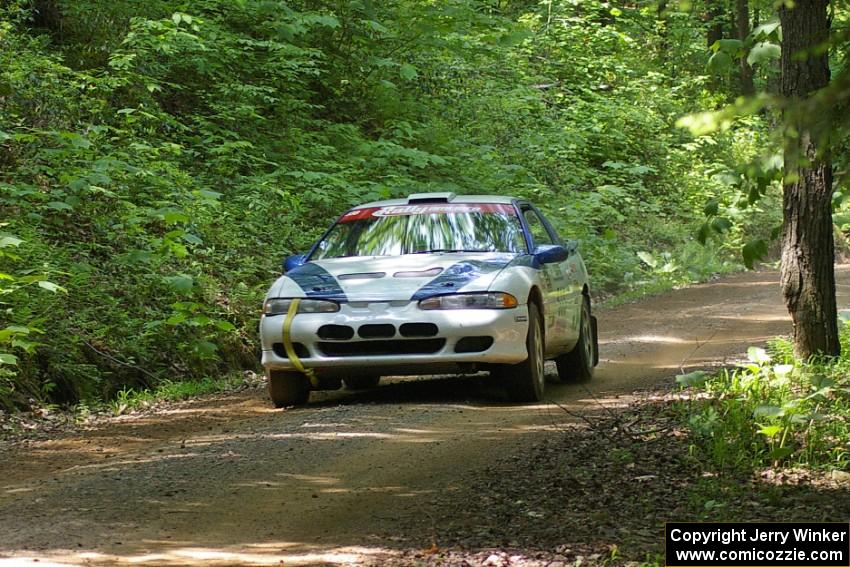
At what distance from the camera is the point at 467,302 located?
962cm

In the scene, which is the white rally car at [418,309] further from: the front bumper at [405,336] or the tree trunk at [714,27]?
the tree trunk at [714,27]

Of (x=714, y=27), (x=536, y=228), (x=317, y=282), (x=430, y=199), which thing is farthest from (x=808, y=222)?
(x=714, y=27)

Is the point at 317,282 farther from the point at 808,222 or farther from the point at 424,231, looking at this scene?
the point at 808,222

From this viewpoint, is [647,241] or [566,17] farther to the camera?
[566,17]

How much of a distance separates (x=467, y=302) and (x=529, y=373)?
817mm

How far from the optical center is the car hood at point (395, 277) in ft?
31.8

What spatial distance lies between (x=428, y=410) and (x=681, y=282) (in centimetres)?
1717

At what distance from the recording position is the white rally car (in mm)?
9570

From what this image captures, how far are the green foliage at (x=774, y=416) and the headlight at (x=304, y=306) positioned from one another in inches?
117

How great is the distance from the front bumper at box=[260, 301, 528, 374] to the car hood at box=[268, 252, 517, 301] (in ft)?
0.44

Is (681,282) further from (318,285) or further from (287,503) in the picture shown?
(287,503)

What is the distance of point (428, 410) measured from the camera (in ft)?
31.2

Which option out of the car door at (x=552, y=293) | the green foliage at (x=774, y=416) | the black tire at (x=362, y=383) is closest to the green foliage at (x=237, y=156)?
the green foliage at (x=774, y=416)

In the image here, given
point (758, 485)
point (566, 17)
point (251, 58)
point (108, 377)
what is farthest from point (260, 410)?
point (566, 17)
